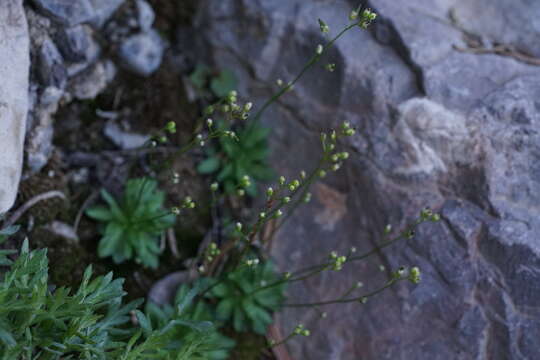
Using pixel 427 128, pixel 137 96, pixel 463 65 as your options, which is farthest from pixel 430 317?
pixel 137 96

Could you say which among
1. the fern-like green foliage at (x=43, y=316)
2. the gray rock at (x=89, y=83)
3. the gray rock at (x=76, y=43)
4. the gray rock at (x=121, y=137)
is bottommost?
the fern-like green foliage at (x=43, y=316)

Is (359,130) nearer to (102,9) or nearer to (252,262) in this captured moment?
(252,262)

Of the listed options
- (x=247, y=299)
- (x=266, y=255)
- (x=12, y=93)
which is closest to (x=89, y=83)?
(x=12, y=93)

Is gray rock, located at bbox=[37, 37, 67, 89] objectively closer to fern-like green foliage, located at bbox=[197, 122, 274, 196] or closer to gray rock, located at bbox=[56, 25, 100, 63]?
gray rock, located at bbox=[56, 25, 100, 63]

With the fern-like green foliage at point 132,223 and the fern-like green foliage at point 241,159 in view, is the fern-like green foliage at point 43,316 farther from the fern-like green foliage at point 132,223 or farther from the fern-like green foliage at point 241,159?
the fern-like green foliage at point 241,159

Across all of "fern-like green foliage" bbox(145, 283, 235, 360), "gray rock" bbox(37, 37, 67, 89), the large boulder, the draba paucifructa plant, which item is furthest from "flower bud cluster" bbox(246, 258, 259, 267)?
"gray rock" bbox(37, 37, 67, 89)

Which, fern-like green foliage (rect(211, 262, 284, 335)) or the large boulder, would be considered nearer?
the large boulder

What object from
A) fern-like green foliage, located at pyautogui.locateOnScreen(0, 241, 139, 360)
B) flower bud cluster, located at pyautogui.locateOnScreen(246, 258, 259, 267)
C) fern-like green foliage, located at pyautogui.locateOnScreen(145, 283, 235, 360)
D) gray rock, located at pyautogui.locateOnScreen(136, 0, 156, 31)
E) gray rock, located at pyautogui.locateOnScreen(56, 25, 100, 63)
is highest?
gray rock, located at pyautogui.locateOnScreen(136, 0, 156, 31)

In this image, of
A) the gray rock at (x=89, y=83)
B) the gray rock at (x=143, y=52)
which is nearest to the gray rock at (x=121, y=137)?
the gray rock at (x=89, y=83)
